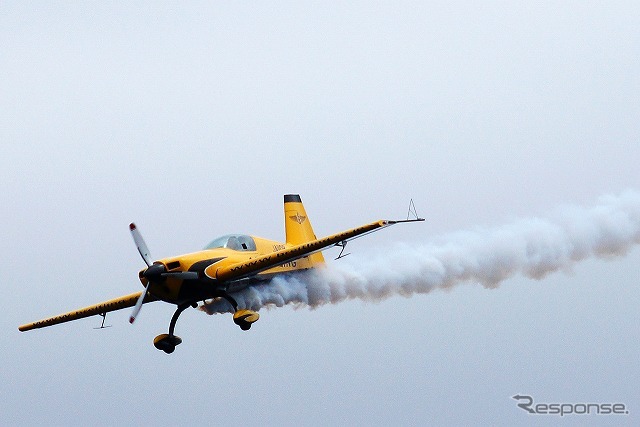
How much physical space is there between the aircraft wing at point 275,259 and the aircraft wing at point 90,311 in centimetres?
331

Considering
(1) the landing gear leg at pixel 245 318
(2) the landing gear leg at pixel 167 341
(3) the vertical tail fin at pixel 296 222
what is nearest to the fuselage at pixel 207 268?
(1) the landing gear leg at pixel 245 318

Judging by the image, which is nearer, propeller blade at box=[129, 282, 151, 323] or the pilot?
propeller blade at box=[129, 282, 151, 323]

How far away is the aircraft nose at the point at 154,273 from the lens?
4025 centimetres

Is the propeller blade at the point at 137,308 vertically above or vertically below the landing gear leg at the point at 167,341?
above

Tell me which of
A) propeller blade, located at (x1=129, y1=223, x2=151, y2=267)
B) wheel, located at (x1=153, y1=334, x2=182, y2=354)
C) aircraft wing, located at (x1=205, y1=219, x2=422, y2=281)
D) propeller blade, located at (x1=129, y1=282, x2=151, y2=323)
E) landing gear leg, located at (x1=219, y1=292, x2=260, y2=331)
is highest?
propeller blade, located at (x1=129, y1=223, x2=151, y2=267)

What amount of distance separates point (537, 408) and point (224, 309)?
1049 cm

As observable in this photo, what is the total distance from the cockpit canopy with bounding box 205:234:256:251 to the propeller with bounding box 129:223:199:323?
1.71m

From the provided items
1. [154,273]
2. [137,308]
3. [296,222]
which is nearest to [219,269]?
[154,273]

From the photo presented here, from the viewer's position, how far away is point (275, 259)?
4166 cm

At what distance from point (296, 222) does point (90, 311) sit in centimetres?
801

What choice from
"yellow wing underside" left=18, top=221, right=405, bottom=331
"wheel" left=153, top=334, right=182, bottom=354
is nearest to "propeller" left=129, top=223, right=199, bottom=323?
"yellow wing underside" left=18, top=221, right=405, bottom=331

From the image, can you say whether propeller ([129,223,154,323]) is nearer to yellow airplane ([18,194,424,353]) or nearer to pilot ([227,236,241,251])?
yellow airplane ([18,194,424,353])

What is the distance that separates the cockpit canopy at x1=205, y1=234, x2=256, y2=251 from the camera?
138 ft

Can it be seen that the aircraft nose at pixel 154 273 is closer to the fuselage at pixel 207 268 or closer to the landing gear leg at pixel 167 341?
the fuselage at pixel 207 268
